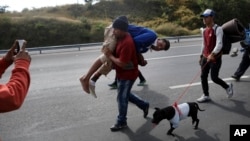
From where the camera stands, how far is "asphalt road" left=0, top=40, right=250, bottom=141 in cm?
526

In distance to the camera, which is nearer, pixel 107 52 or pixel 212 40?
pixel 107 52

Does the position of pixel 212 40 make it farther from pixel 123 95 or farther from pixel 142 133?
pixel 142 133

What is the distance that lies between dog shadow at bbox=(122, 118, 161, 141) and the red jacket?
297 centimetres

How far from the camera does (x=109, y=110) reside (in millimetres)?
6477

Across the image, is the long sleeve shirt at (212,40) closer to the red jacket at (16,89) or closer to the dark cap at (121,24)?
the dark cap at (121,24)

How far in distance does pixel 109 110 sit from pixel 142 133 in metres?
1.34

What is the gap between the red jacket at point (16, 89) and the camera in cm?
224

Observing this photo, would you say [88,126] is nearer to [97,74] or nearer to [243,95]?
[97,74]

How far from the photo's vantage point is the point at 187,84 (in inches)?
327

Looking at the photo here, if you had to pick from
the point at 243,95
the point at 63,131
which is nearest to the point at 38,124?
the point at 63,131

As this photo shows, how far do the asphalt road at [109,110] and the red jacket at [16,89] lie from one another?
114 inches

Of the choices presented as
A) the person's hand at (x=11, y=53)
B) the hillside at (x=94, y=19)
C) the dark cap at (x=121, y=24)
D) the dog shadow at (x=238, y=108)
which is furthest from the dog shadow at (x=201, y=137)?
the hillside at (x=94, y=19)

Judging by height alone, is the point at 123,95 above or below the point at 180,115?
above

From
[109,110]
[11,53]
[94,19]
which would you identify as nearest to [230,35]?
[109,110]
